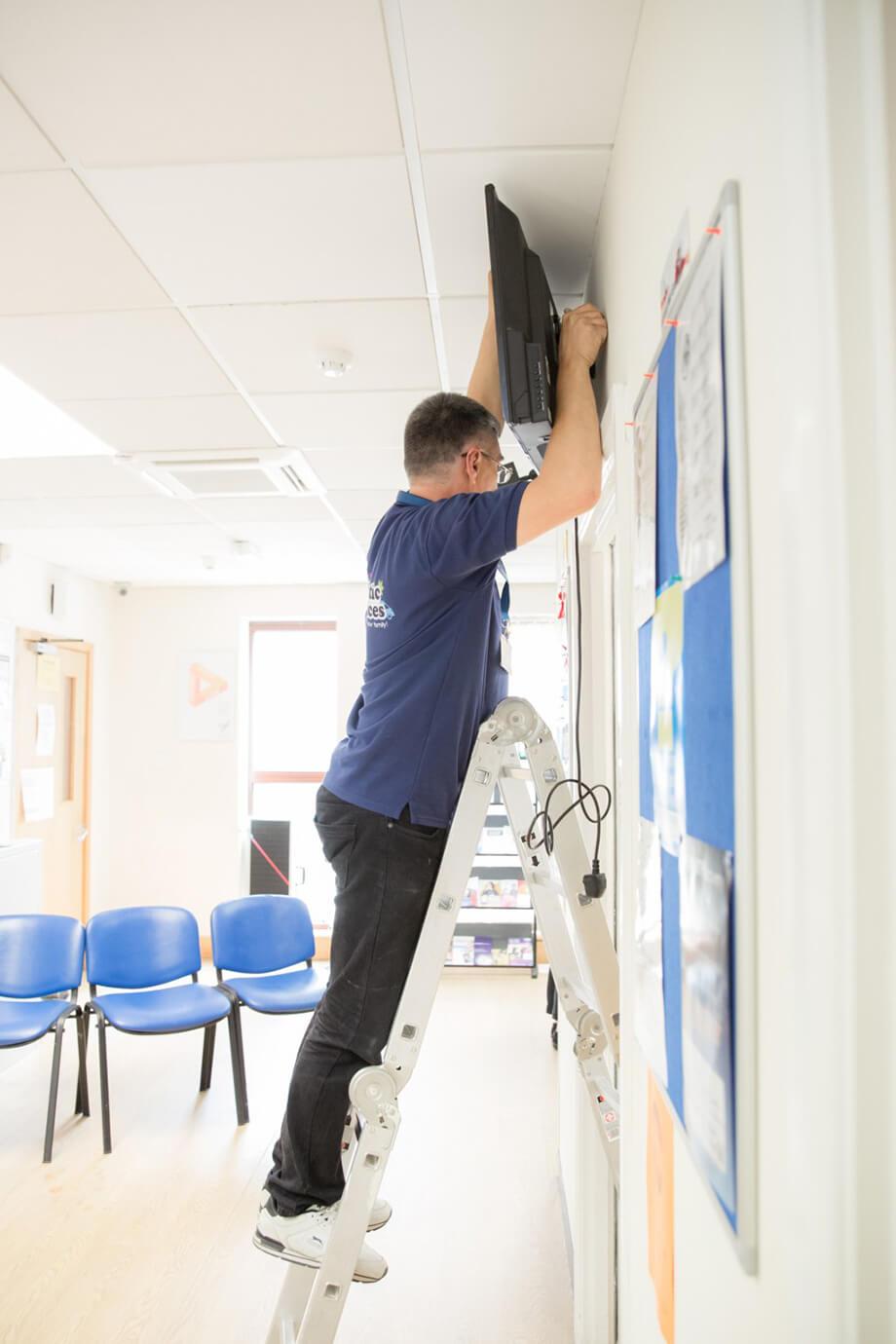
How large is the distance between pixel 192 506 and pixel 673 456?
352 centimetres

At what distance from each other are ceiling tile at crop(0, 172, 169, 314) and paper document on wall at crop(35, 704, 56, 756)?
12.1 feet

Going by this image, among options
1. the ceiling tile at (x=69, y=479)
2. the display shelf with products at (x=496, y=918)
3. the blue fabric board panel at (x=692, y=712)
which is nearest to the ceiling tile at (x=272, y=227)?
the blue fabric board panel at (x=692, y=712)

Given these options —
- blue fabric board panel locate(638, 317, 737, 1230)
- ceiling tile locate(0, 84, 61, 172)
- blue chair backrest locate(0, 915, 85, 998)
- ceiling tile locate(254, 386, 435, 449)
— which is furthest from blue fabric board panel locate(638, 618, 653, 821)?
blue chair backrest locate(0, 915, 85, 998)

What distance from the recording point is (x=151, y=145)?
63.2 inches

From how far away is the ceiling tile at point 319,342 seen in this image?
227cm

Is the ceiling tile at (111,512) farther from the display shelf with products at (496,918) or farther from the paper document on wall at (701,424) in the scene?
the paper document on wall at (701,424)

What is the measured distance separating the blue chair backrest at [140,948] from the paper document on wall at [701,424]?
345 cm

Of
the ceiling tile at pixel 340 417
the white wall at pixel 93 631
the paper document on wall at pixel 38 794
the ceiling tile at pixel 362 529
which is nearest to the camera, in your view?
the ceiling tile at pixel 340 417

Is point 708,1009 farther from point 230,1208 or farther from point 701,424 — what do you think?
point 230,1208

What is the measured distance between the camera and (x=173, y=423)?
3.03 m

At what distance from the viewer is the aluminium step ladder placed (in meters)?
1.51

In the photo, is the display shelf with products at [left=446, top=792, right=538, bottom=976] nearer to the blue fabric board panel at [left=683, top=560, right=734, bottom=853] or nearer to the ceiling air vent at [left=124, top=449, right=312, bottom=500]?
the ceiling air vent at [left=124, top=449, right=312, bottom=500]

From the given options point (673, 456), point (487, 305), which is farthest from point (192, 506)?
point (673, 456)

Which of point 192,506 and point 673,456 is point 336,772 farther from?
point 192,506
